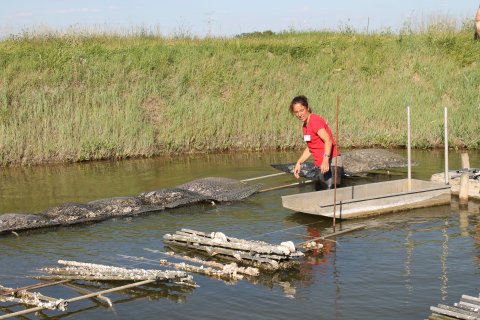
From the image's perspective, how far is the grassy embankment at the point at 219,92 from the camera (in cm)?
1753

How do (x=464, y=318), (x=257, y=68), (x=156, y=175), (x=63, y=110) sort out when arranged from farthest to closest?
(x=257, y=68)
(x=63, y=110)
(x=156, y=175)
(x=464, y=318)

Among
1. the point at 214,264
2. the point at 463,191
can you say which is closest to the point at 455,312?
the point at 214,264

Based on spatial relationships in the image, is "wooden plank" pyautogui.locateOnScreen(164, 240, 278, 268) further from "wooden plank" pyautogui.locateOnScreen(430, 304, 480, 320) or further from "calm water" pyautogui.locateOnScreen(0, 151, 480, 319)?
"wooden plank" pyautogui.locateOnScreen(430, 304, 480, 320)

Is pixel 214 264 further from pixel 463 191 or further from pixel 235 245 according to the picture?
pixel 463 191

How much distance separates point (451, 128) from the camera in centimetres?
1798

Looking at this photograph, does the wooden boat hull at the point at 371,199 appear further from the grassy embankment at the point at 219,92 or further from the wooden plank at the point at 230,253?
the grassy embankment at the point at 219,92

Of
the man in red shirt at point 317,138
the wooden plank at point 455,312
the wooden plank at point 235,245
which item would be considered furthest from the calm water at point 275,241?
the man in red shirt at point 317,138

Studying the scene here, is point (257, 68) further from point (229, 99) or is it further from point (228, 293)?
point (228, 293)

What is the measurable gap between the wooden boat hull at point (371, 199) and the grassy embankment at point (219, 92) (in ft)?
21.4

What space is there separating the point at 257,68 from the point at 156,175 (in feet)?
23.6

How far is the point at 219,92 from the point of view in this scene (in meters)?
Result: 20.2

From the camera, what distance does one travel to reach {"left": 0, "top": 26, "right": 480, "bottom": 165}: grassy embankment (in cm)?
1753

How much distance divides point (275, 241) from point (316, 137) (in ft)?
5.08

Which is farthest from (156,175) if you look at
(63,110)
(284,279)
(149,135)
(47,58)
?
(284,279)
